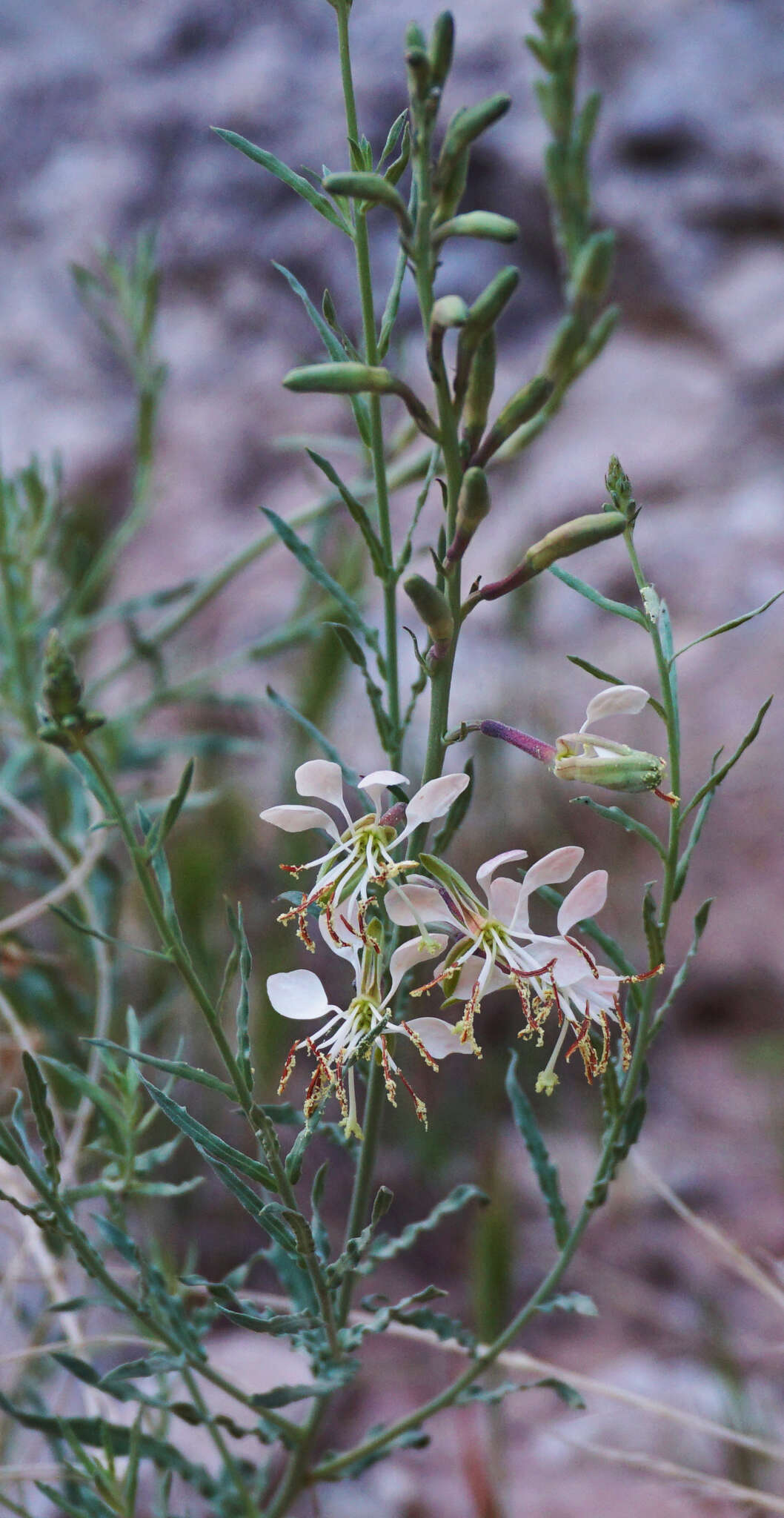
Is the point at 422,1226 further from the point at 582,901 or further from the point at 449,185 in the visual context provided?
the point at 449,185

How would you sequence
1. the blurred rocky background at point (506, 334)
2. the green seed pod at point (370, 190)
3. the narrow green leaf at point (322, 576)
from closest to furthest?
the green seed pod at point (370, 190), the narrow green leaf at point (322, 576), the blurred rocky background at point (506, 334)

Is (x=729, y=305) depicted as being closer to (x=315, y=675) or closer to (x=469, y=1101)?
(x=315, y=675)

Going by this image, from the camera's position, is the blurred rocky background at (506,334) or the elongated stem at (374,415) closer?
the elongated stem at (374,415)

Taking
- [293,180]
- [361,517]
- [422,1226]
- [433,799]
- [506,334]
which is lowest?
[422,1226]

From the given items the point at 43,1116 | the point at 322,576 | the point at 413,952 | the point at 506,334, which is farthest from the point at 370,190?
the point at 506,334

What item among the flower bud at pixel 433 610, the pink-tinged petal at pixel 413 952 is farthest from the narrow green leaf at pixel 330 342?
A: the pink-tinged petal at pixel 413 952

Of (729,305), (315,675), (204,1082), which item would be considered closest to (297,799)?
(315,675)

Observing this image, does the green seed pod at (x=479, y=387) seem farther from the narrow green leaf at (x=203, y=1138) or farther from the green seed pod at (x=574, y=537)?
the narrow green leaf at (x=203, y=1138)
